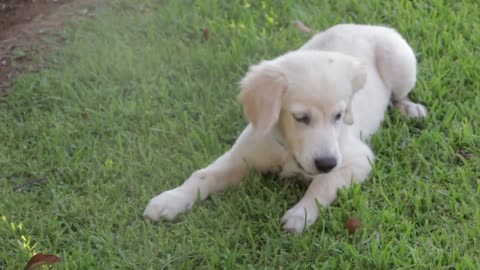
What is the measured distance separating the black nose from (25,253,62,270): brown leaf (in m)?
1.27

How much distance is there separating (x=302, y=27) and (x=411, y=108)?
4.32 ft

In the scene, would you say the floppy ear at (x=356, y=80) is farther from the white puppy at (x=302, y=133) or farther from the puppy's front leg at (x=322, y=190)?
the puppy's front leg at (x=322, y=190)

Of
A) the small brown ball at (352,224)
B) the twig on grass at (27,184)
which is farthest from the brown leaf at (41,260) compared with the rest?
the small brown ball at (352,224)

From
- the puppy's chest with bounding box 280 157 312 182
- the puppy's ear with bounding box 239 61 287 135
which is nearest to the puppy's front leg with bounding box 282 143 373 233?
the puppy's chest with bounding box 280 157 312 182

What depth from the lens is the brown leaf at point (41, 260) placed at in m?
4.14

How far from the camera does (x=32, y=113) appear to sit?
5.54 m

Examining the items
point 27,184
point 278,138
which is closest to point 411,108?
point 278,138

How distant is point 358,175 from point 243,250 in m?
0.79

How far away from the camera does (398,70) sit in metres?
5.33

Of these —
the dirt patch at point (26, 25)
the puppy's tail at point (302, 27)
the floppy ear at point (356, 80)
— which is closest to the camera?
the floppy ear at point (356, 80)

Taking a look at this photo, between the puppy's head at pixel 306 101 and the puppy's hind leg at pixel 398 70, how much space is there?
94cm

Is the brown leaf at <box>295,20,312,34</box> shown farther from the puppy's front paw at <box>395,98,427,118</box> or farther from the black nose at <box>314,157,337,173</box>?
the black nose at <box>314,157,337,173</box>

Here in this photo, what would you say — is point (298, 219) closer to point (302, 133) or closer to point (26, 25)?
point (302, 133)

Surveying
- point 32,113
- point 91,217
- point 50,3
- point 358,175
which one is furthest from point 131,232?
point 50,3
